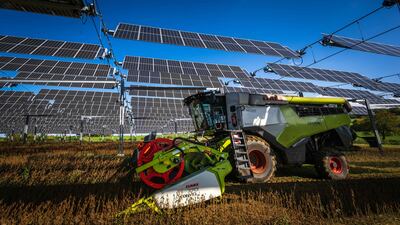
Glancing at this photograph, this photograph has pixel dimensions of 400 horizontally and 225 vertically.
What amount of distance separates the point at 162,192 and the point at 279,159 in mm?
5404

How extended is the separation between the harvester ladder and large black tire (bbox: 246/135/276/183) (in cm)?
38

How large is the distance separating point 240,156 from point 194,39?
365 inches

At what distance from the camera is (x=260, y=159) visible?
24.7 ft

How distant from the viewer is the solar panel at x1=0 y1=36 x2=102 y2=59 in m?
13.2

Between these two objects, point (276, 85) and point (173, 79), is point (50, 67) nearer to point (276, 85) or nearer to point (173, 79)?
point (173, 79)

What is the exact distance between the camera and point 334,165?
842 centimetres

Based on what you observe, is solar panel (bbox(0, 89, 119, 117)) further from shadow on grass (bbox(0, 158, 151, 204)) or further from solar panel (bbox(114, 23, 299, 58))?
shadow on grass (bbox(0, 158, 151, 204))

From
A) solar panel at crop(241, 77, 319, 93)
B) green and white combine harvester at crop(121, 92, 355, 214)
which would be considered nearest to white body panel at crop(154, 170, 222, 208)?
green and white combine harvester at crop(121, 92, 355, 214)

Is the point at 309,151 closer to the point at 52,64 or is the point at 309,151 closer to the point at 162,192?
the point at 162,192

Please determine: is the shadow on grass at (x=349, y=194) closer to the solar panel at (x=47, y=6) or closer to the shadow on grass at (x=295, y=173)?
the shadow on grass at (x=295, y=173)

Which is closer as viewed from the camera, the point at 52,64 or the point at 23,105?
the point at 52,64

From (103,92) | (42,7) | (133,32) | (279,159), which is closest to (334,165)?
(279,159)

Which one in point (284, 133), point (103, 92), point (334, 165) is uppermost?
point (103, 92)

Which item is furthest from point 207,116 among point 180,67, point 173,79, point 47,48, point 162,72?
point 47,48
